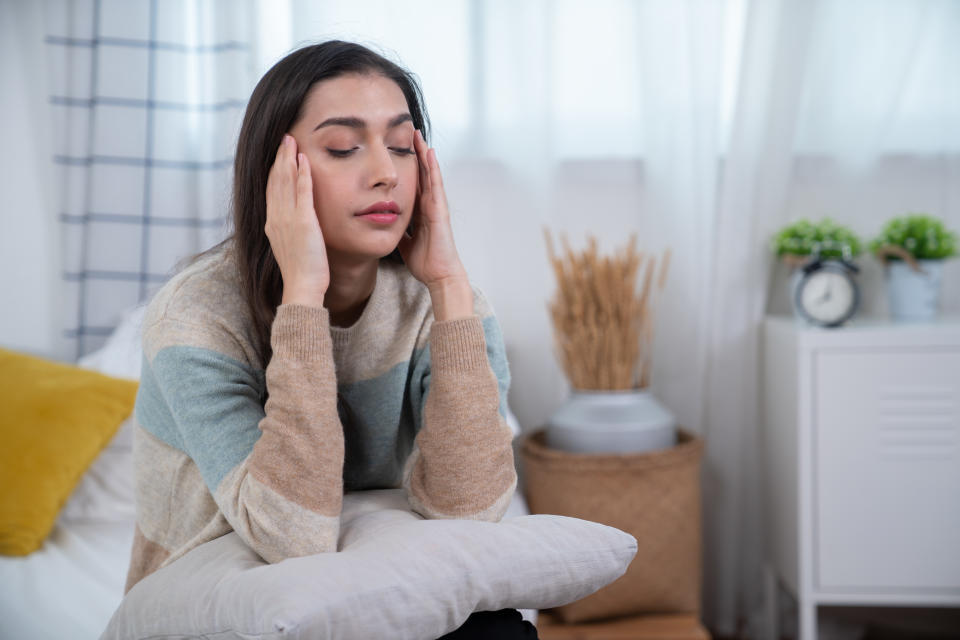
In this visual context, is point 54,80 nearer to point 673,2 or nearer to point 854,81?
point 673,2

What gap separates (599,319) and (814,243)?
573 millimetres

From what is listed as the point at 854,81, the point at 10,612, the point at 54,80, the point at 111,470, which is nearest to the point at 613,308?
the point at 854,81

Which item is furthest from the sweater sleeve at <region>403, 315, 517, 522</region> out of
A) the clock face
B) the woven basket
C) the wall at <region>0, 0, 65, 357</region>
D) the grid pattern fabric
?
the wall at <region>0, 0, 65, 357</region>

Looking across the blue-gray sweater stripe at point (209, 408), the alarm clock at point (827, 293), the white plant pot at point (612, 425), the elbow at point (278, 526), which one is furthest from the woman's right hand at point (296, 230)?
the alarm clock at point (827, 293)

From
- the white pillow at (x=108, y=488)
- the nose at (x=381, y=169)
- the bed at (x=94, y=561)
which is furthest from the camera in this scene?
the white pillow at (x=108, y=488)

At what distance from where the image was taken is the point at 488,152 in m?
2.14

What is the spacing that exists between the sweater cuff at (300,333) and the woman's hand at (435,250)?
16cm

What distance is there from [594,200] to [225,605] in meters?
1.65

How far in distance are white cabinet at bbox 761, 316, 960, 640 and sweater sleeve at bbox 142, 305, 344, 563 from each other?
1264 millimetres

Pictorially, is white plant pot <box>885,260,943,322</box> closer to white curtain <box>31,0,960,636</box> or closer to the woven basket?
white curtain <box>31,0,960,636</box>

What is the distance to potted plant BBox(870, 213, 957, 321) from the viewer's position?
1.93 meters

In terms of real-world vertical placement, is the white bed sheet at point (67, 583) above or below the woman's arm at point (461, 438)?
below

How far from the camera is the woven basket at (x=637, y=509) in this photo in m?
1.78

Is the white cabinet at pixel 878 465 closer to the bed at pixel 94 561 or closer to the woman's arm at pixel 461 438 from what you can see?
the bed at pixel 94 561
